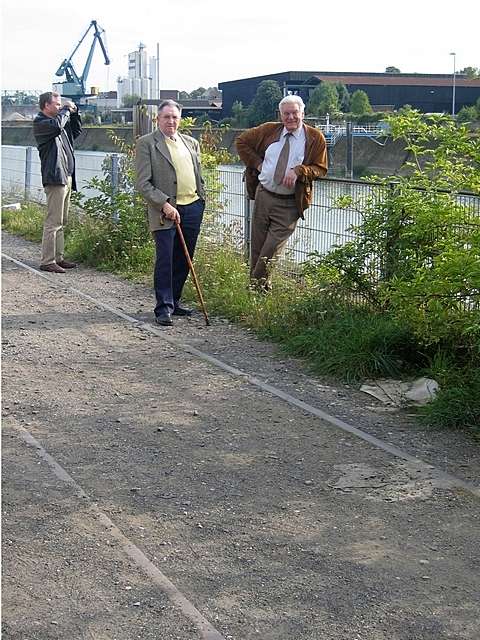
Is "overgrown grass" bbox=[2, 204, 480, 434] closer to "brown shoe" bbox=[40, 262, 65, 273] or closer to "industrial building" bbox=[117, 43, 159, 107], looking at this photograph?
"brown shoe" bbox=[40, 262, 65, 273]

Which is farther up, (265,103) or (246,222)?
(265,103)

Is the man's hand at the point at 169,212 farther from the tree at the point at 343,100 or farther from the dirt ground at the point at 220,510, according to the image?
the tree at the point at 343,100

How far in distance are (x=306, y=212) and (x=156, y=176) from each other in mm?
1499

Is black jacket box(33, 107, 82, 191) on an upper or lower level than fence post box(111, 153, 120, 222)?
upper

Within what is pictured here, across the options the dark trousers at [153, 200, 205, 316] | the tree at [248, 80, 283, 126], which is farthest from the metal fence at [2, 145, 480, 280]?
the tree at [248, 80, 283, 126]

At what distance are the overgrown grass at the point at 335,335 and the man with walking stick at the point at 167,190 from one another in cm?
71

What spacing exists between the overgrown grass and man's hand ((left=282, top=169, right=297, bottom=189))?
0.89 m

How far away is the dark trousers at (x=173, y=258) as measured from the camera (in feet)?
34.6

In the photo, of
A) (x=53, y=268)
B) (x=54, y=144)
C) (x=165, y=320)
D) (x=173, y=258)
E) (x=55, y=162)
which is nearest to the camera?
(x=165, y=320)

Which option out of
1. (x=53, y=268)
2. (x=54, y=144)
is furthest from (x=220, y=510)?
(x=53, y=268)

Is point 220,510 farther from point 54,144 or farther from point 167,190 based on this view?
point 54,144

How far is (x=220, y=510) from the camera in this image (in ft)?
18.0

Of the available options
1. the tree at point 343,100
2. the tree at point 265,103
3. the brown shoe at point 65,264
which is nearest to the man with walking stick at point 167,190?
the brown shoe at point 65,264

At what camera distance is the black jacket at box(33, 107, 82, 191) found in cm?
1368
